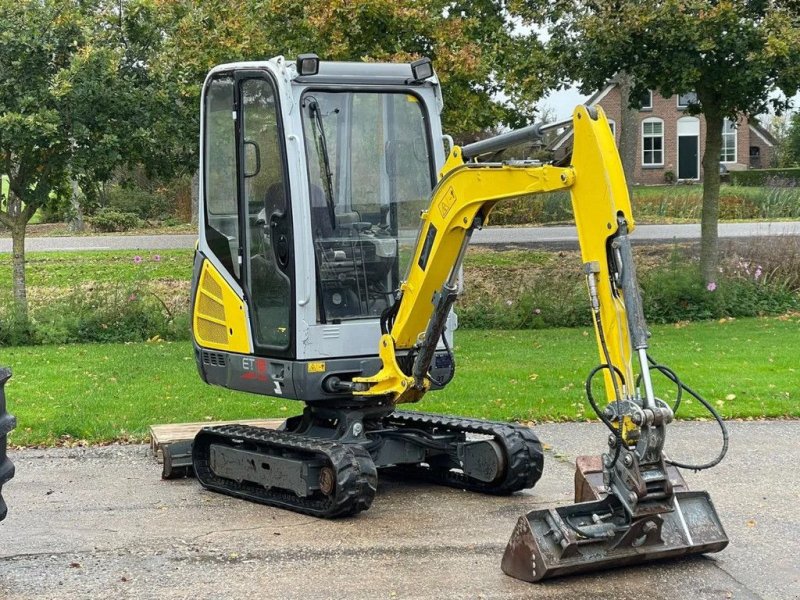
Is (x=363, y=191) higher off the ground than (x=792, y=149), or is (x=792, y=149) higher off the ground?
(x=792, y=149)

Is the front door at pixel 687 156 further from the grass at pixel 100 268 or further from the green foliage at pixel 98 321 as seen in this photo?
the green foliage at pixel 98 321

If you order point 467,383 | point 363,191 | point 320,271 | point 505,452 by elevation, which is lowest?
point 467,383

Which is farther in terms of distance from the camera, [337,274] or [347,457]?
[337,274]

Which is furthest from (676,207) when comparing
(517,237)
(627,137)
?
(517,237)

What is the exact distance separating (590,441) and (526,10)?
8.64 m

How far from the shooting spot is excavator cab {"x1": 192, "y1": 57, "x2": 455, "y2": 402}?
24.9 ft

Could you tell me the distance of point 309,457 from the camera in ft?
24.7

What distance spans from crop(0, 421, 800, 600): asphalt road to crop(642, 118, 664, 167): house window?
4312cm

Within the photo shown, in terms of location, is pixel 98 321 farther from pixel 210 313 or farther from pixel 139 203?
pixel 139 203

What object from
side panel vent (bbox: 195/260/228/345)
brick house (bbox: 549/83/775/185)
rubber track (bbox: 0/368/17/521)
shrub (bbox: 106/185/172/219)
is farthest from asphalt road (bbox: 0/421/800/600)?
brick house (bbox: 549/83/775/185)

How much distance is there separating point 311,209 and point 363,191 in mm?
450

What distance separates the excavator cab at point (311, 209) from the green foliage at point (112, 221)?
77.6 feet

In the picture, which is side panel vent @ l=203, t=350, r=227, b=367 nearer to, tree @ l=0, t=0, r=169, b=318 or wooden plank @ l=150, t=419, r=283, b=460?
wooden plank @ l=150, t=419, r=283, b=460

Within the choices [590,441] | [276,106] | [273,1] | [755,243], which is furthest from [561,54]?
[276,106]
